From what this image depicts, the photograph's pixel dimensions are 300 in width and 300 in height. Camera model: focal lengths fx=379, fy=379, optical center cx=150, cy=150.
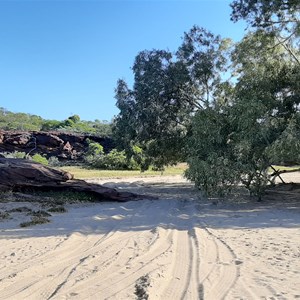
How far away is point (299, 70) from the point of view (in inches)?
587

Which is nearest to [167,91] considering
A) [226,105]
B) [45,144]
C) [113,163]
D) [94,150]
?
[226,105]

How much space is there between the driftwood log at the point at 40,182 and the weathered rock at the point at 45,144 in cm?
3753

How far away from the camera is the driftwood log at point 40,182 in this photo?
15797 mm

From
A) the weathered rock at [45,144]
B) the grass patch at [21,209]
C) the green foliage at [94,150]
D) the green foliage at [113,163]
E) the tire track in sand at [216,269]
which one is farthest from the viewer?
the weathered rock at [45,144]

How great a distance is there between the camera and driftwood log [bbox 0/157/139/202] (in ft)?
51.8

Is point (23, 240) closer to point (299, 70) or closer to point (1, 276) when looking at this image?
point (1, 276)

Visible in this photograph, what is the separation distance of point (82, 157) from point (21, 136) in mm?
9305

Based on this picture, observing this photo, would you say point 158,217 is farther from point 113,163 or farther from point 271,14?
point 113,163

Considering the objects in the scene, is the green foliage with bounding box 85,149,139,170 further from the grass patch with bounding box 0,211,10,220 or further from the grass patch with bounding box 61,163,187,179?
the grass patch with bounding box 0,211,10,220

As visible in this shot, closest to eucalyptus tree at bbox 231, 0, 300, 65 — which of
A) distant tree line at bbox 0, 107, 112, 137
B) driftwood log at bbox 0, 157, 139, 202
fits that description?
driftwood log at bbox 0, 157, 139, 202

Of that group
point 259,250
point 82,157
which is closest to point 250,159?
point 259,250

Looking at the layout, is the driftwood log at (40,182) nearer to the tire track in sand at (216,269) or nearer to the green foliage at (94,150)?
the tire track in sand at (216,269)

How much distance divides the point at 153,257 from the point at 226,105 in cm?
1063

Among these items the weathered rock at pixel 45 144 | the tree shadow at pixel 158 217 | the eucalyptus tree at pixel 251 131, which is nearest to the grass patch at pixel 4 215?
the tree shadow at pixel 158 217
